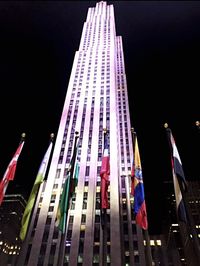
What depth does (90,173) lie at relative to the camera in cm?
5372

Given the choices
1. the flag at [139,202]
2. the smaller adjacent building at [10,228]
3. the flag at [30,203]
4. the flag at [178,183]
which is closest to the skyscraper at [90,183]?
the flag at [139,202]

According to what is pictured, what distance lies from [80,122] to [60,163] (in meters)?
12.6

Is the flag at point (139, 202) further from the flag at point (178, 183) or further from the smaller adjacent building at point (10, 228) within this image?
the smaller adjacent building at point (10, 228)

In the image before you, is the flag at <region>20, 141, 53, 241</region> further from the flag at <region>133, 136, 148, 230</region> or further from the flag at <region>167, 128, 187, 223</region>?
the flag at <region>167, 128, 187, 223</region>

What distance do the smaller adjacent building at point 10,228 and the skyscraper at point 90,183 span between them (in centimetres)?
3074

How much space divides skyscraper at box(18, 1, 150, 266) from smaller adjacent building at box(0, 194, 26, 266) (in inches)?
1210

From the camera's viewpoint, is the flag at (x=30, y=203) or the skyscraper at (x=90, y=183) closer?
the flag at (x=30, y=203)

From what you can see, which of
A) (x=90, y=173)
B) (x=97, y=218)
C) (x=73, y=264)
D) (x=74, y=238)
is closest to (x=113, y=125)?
(x=90, y=173)

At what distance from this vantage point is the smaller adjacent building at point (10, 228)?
72812mm

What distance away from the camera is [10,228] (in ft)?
276

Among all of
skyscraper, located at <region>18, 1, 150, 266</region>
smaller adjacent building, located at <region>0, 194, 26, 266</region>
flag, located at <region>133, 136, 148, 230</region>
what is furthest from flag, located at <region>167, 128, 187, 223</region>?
smaller adjacent building, located at <region>0, 194, 26, 266</region>


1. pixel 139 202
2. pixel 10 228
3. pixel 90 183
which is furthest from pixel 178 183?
pixel 10 228

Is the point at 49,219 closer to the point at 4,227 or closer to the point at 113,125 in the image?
the point at 113,125

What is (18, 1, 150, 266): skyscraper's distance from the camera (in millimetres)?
42812
